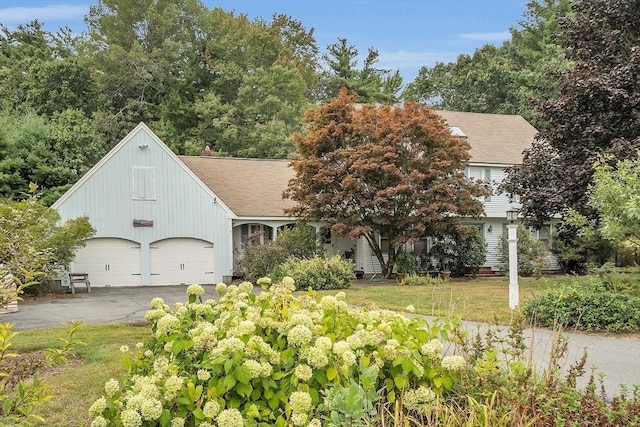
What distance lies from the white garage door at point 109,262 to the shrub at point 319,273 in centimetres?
628

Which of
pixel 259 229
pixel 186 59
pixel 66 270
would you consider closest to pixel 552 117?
pixel 259 229

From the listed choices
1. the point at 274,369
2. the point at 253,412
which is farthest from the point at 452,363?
the point at 253,412

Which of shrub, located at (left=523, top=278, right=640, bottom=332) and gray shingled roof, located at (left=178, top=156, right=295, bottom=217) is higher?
gray shingled roof, located at (left=178, top=156, right=295, bottom=217)

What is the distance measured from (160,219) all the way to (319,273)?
295 inches

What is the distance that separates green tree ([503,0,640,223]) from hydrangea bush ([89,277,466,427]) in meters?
12.6

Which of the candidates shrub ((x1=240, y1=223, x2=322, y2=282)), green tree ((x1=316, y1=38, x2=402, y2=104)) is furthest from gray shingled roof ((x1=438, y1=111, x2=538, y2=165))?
green tree ((x1=316, y1=38, x2=402, y2=104))

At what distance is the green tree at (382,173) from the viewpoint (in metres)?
18.1

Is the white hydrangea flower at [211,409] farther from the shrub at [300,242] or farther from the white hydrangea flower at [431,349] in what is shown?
the shrub at [300,242]

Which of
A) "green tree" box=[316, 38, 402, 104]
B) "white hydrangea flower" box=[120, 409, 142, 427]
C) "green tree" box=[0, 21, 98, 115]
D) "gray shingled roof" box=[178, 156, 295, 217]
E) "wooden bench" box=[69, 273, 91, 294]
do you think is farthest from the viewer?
"green tree" box=[316, 38, 402, 104]

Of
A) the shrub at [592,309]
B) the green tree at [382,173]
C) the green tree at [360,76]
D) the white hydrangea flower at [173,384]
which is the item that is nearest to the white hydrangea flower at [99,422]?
the white hydrangea flower at [173,384]

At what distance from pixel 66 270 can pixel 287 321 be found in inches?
714

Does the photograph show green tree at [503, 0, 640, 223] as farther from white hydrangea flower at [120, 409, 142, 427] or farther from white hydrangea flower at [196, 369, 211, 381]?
white hydrangea flower at [120, 409, 142, 427]

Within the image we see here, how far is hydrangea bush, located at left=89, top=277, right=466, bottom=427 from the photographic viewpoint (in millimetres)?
2777

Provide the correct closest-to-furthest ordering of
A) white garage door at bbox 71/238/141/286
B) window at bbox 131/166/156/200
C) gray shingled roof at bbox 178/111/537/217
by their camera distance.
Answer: white garage door at bbox 71/238/141/286, window at bbox 131/166/156/200, gray shingled roof at bbox 178/111/537/217
